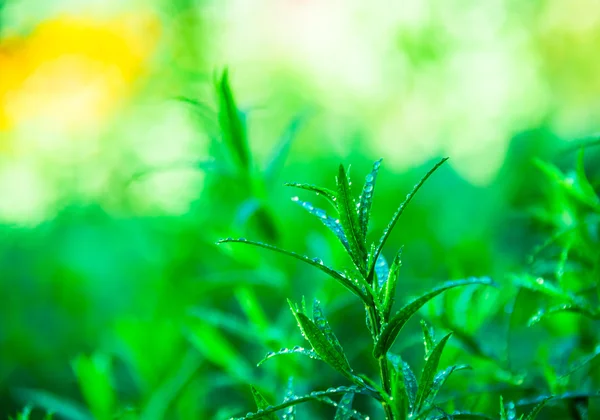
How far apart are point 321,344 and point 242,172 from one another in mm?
485

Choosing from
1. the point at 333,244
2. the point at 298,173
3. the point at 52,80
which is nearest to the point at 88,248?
the point at 298,173

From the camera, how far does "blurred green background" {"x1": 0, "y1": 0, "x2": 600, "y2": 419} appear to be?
1.01 metres

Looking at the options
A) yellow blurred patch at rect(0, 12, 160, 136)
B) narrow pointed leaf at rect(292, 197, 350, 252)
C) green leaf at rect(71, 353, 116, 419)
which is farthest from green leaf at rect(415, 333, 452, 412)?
yellow blurred patch at rect(0, 12, 160, 136)

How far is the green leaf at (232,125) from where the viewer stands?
0.77 metres

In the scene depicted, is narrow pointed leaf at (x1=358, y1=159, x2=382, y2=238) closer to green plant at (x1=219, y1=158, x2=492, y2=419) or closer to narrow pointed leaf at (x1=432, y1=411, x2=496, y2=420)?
green plant at (x1=219, y1=158, x2=492, y2=419)

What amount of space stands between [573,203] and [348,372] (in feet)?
1.77

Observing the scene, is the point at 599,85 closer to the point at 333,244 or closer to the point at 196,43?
the point at 196,43

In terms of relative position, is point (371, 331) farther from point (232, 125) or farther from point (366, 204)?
point (232, 125)

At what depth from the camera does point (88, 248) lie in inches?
93.3

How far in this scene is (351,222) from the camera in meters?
0.45

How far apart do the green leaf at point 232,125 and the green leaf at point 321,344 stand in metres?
0.41

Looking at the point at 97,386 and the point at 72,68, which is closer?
the point at 97,386

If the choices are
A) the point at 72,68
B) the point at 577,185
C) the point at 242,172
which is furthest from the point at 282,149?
the point at 72,68

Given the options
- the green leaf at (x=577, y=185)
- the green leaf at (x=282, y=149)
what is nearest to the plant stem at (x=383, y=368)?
the green leaf at (x=577, y=185)
